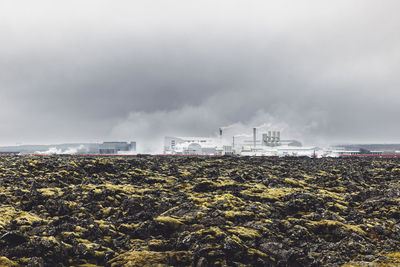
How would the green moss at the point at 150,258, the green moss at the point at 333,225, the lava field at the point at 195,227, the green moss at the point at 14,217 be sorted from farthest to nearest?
the green moss at the point at 333,225, the green moss at the point at 14,217, the lava field at the point at 195,227, the green moss at the point at 150,258

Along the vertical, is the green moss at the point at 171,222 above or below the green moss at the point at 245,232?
above

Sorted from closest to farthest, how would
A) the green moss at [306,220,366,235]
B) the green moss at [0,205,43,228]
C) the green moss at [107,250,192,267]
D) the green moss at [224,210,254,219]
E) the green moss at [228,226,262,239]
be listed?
the green moss at [107,250,192,267] → the green moss at [228,226,262,239] → the green moss at [0,205,43,228] → the green moss at [306,220,366,235] → the green moss at [224,210,254,219]

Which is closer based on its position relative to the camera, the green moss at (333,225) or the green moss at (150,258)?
the green moss at (150,258)

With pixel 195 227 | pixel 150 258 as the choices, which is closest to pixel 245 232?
pixel 195 227

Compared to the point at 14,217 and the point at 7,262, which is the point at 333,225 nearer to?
the point at 7,262

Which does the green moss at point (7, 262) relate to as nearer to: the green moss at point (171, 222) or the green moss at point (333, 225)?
the green moss at point (171, 222)

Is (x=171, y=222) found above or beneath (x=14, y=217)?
beneath

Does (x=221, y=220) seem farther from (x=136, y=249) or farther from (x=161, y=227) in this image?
(x=136, y=249)

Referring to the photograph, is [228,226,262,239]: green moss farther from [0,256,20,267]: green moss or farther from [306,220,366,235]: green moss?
[0,256,20,267]: green moss

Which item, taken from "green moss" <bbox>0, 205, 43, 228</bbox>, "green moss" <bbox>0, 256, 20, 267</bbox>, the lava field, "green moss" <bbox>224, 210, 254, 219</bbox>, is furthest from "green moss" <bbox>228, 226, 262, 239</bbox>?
"green moss" <bbox>0, 205, 43, 228</bbox>

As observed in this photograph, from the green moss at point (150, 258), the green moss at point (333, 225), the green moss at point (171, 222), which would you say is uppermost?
the green moss at point (171, 222)

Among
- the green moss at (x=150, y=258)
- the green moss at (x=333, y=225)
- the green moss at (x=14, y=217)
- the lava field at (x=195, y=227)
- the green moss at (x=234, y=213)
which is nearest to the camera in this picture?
the green moss at (x=150, y=258)

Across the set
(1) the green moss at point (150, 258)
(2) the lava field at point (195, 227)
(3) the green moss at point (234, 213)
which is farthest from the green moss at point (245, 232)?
(1) the green moss at point (150, 258)

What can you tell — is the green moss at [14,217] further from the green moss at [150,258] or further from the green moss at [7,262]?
the green moss at [150,258]
